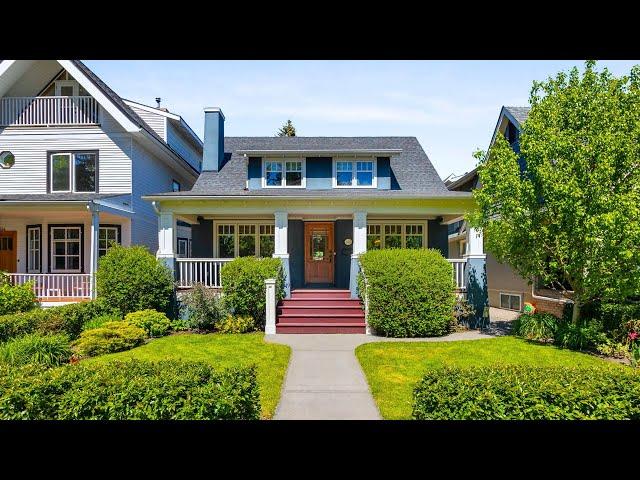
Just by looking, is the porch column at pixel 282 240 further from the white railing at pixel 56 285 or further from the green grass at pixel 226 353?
the white railing at pixel 56 285

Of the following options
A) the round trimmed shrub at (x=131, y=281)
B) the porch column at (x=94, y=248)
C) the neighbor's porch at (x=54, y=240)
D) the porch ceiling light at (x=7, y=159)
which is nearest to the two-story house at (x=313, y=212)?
the round trimmed shrub at (x=131, y=281)

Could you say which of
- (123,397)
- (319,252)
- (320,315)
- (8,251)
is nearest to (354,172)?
(319,252)

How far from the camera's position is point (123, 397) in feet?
13.9

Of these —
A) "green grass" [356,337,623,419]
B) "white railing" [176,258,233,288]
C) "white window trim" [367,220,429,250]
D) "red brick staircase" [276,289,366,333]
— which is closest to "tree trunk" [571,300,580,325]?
"green grass" [356,337,623,419]

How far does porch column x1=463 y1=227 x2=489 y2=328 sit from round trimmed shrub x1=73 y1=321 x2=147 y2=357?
29.2 ft

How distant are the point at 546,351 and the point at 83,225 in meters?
15.1

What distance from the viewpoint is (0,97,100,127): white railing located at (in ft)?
50.2

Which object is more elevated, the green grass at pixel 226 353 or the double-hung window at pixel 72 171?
the double-hung window at pixel 72 171

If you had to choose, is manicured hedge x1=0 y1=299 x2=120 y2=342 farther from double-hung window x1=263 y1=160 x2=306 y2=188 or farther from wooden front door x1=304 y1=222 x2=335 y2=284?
wooden front door x1=304 y1=222 x2=335 y2=284

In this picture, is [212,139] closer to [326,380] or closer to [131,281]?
[131,281]

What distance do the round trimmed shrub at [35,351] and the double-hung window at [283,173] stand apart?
8.19 m

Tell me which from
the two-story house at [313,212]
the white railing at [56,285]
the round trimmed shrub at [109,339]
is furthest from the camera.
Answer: the white railing at [56,285]

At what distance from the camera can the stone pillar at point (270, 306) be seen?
11.4m
